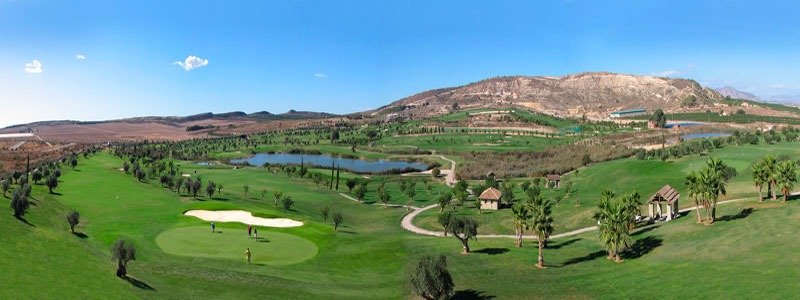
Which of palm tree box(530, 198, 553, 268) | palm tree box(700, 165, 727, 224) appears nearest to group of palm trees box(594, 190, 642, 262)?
palm tree box(530, 198, 553, 268)

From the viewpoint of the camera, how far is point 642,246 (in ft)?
191

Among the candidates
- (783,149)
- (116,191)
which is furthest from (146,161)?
(783,149)

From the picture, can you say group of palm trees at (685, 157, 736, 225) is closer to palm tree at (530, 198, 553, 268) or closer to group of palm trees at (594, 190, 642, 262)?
group of palm trees at (594, 190, 642, 262)

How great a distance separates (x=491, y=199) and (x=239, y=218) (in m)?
45.8

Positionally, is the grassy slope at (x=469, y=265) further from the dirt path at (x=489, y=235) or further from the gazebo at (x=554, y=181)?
the gazebo at (x=554, y=181)

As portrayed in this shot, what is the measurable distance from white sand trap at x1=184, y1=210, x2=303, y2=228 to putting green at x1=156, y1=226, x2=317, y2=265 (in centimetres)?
625

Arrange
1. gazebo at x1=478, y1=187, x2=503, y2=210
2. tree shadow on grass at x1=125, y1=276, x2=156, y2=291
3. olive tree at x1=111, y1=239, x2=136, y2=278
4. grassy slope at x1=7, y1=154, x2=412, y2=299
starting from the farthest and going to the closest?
gazebo at x1=478, y1=187, x2=503, y2=210 < grassy slope at x1=7, y1=154, x2=412, y2=299 < olive tree at x1=111, y1=239, x2=136, y2=278 < tree shadow on grass at x1=125, y1=276, x2=156, y2=291

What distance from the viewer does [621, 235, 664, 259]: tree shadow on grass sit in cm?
5579

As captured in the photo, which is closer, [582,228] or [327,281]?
[327,281]

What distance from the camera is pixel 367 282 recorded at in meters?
53.5

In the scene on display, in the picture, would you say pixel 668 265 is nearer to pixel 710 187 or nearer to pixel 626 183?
pixel 710 187

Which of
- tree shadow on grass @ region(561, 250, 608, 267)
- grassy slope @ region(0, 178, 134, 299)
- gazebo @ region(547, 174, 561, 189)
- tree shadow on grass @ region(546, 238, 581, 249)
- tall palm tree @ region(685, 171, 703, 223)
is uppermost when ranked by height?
tall palm tree @ region(685, 171, 703, 223)

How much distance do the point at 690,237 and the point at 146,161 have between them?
155288mm

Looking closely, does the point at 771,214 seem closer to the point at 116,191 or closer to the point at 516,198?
the point at 516,198
